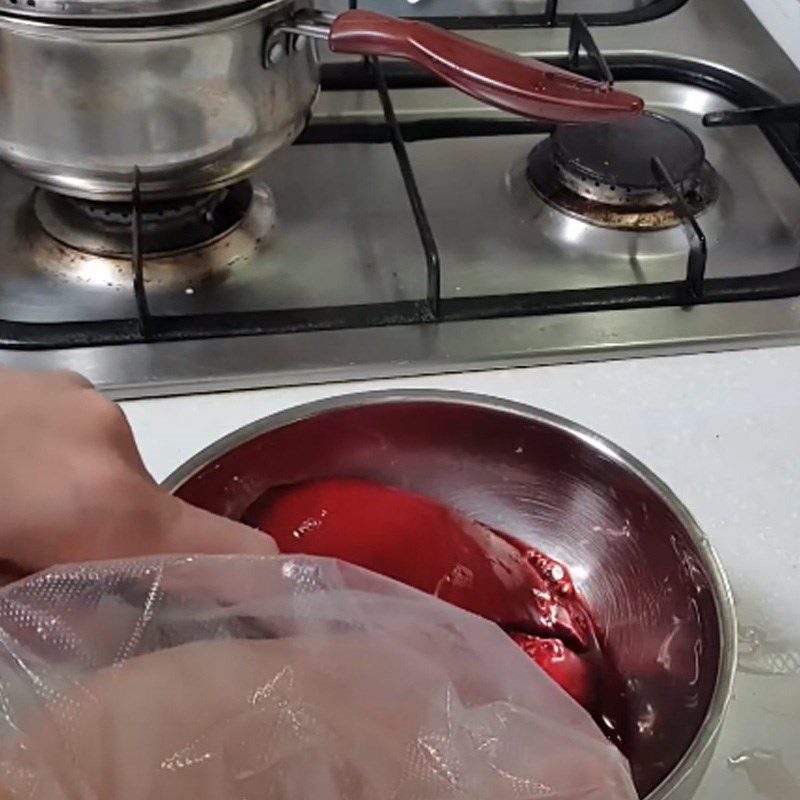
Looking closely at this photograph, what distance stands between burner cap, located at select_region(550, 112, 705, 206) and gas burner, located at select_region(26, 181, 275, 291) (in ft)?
0.61

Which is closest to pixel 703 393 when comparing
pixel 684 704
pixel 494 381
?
pixel 494 381

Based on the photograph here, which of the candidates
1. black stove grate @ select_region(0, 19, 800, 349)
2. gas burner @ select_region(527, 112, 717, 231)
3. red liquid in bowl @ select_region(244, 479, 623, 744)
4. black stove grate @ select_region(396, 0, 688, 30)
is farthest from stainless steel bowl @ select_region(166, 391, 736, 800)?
black stove grate @ select_region(396, 0, 688, 30)

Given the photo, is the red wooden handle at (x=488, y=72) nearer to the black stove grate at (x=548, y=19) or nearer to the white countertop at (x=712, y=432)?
the white countertop at (x=712, y=432)

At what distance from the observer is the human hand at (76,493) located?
1.25 ft

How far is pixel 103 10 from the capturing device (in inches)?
21.9

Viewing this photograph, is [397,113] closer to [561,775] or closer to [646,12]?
[646,12]

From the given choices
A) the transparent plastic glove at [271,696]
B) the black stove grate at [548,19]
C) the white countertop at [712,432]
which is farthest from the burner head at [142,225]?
the transparent plastic glove at [271,696]

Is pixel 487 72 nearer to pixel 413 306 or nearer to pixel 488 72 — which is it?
pixel 488 72

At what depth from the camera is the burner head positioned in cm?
69

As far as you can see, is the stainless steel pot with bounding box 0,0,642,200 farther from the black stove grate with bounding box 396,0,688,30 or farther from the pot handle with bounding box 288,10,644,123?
the black stove grate with bounding box 396,0,688,30

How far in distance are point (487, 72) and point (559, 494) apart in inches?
8.1

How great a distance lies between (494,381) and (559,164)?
190 mm

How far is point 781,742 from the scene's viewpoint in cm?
47

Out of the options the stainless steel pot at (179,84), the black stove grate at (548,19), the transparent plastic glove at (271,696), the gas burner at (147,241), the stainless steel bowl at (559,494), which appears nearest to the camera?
the transparent plastic glove at (271,696)
